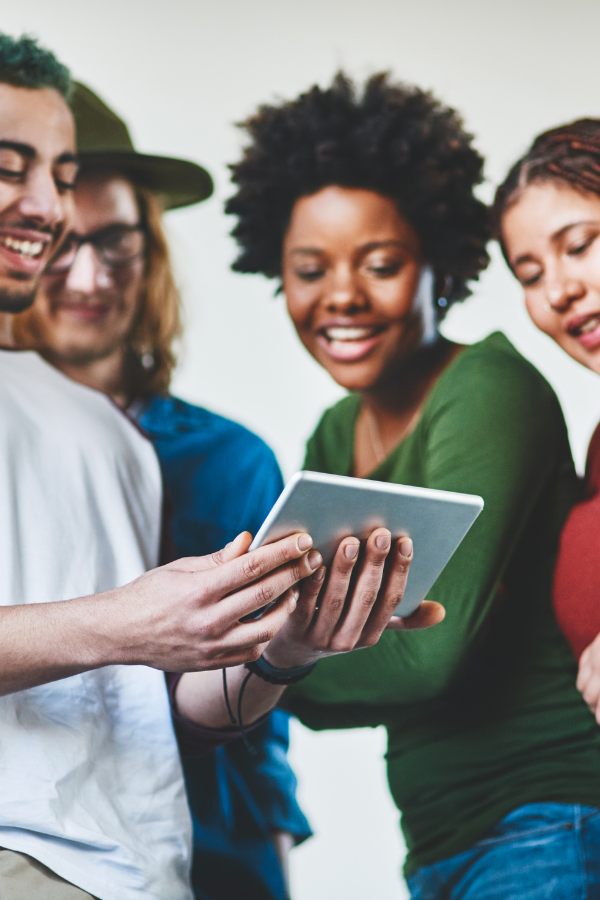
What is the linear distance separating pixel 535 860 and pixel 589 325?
2.73 feet

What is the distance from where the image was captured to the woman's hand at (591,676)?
1229 millimetres

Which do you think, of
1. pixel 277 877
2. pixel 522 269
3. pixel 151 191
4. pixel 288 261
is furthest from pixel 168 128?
pixel 277 877

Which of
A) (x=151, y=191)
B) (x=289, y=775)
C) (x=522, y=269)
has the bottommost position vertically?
(x=289, y=775)

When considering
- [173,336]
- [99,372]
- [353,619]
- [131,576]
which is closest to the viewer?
[353,619]

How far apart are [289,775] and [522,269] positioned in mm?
955

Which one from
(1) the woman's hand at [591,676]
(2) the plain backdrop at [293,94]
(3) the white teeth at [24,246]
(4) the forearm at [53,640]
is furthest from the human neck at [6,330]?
(1) the woman's hand at [591,676]

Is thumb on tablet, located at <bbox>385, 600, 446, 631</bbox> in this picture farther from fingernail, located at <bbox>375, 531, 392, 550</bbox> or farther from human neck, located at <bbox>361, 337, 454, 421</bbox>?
human neck, located at <bbox>361, 337, 454, 421</bbox>

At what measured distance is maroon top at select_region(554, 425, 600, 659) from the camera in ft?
4.21

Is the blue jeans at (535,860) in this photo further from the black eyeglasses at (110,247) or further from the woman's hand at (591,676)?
the black eyeglasses at (110,247)

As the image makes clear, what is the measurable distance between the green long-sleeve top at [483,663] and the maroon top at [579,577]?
32 mm

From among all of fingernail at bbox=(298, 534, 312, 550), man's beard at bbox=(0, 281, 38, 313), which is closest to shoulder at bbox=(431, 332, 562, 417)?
fingernail at bbox=(298, 534, 312, 550)

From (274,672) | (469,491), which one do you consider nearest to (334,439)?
(469,491)

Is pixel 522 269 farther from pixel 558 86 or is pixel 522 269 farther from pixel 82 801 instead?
pixel 82 801

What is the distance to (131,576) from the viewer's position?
1264 millimetres
